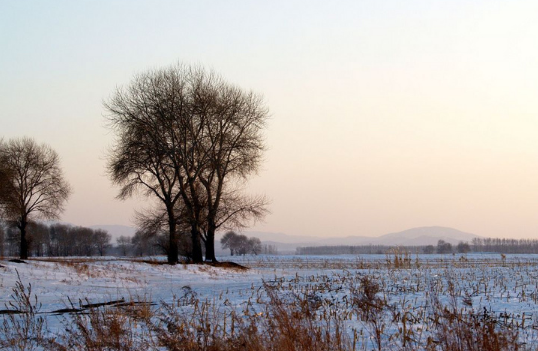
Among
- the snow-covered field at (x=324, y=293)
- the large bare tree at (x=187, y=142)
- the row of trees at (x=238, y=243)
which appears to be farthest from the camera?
the row of trees at (x=238, y=243)

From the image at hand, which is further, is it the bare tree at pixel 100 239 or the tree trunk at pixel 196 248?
the bare tree at pixel 100 239

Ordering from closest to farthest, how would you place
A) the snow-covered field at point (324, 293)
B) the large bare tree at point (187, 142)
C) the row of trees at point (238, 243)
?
the snow-covered field at point (324, 293) < the large bare tree at point (187, 142) < the row of trees at point (238, 243)

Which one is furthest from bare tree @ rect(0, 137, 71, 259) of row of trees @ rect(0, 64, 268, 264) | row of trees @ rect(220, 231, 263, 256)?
row of trees @ rect(220, 231, 263, 256)

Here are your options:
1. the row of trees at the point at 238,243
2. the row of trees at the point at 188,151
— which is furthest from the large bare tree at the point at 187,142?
the row of trees at the point at 238,243

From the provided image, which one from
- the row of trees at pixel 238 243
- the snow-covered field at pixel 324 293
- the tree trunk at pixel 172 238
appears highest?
the tree trunk at pixel 172 238

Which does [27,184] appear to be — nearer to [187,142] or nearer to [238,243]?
[187,142]

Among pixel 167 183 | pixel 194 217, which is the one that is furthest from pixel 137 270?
pixel 167 183

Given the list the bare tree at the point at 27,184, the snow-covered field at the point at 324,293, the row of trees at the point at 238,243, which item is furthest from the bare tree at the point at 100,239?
the snow-covered field at the point at 324,293

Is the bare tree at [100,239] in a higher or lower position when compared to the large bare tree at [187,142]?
lower

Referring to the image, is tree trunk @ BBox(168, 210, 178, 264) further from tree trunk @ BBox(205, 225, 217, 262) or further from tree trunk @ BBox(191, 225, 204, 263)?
tree trunk @ BBox(205, 225, 217, 262)

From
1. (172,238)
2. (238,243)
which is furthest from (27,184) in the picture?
(238,243)

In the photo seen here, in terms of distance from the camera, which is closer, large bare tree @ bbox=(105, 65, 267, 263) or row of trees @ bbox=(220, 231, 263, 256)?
large bare tree @ bbox=(105, 65, 267, 263)

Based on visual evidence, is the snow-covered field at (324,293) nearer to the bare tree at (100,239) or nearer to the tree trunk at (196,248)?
the tree trunk at (196,248)

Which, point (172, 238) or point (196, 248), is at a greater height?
point (172, 238)
